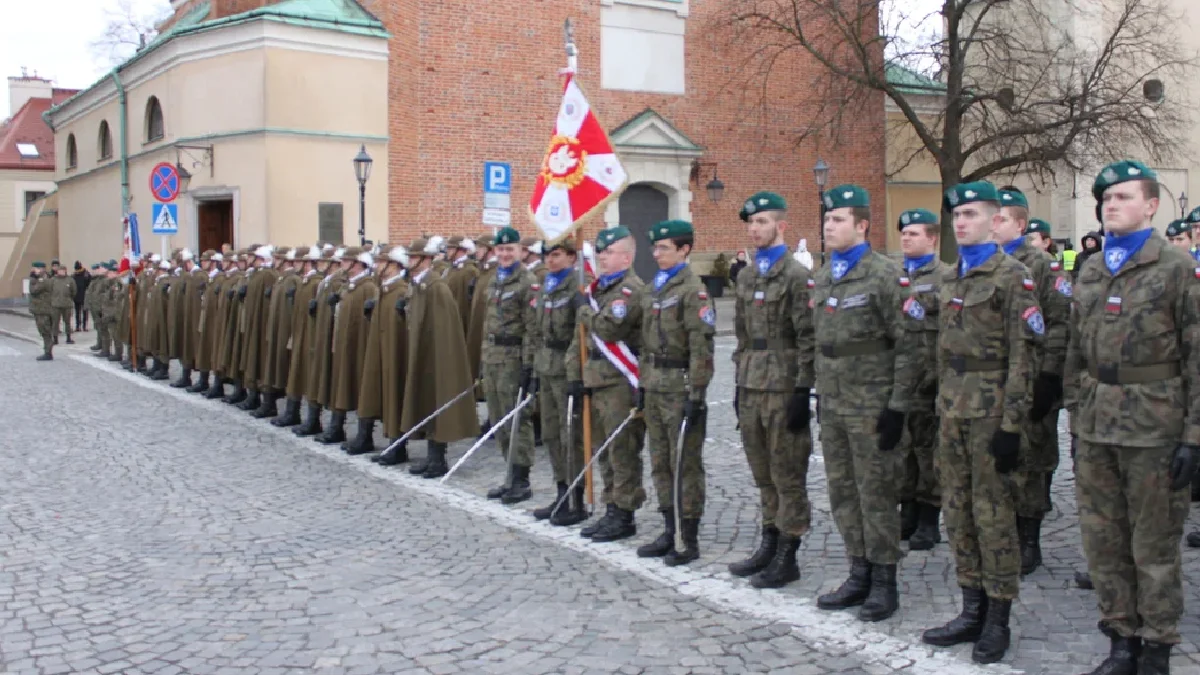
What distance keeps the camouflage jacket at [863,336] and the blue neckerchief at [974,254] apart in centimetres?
42

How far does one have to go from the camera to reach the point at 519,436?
332 inches

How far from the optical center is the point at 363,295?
10.9 meters

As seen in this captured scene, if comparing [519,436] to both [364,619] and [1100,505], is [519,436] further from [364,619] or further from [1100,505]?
[1100,505]

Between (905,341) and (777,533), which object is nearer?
(905,341)

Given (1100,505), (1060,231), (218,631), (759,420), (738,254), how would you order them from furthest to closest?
(1060,231)
(738,254)
(759,420)
(218,631)
(1100,505)

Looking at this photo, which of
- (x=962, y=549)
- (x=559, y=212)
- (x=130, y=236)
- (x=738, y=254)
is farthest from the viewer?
(x=738, y=254)

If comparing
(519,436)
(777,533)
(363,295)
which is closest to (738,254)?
(363,295)

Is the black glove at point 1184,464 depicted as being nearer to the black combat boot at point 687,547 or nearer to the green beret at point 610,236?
the black combat boot at point 687,547

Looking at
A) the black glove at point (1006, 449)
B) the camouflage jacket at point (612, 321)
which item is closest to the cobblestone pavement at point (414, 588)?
the black glove at point (1006, 449)

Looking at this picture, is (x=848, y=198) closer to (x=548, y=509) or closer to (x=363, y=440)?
(x=548, y=509)

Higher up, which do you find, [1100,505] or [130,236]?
[130,236]

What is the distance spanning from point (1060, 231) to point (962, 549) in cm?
3337

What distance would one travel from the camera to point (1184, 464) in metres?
4.27

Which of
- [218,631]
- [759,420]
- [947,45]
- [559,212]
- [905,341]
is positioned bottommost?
[218,631]
